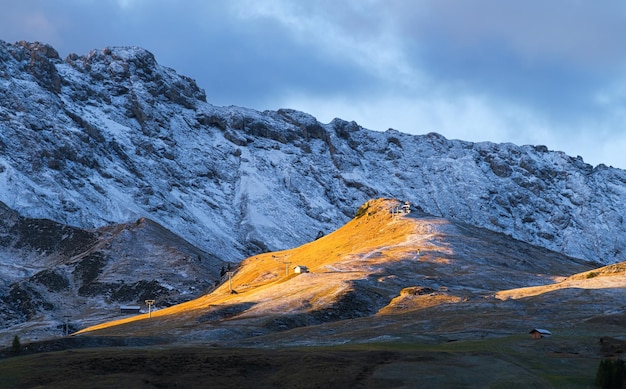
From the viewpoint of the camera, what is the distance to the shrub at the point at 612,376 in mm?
58688

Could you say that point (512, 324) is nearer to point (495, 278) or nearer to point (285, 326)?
point (285, 326)

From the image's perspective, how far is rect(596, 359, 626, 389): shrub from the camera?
58688 millimetres

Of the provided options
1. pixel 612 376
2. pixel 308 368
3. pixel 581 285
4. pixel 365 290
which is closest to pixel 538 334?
pixel 612 376

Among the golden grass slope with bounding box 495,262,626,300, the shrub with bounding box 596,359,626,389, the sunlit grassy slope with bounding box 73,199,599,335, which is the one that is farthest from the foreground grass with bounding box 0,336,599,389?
the golden grass slope with bounding box 495,262,626,300

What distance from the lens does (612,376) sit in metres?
59.3

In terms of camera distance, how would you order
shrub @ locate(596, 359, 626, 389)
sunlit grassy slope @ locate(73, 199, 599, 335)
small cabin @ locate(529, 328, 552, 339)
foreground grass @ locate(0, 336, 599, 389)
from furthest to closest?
sunlit grassy slope @ locate(73, 199, 599, 335) < small cabin @ locate(529, 328, 552, 339) < foreground grass @ locate(0, 336, 599, 389) < shrub @ locate(596, 359, 626, 389)

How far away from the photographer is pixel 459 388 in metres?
59.8

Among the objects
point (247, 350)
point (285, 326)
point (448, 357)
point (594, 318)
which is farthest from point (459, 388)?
point (285, 326)

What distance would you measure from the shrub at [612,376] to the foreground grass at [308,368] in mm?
1185

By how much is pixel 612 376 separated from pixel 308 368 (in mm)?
23697

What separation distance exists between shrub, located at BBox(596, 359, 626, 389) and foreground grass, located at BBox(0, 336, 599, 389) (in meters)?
1.18

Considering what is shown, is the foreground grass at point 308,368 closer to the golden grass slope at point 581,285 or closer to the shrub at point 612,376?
the shrub at point 612,376

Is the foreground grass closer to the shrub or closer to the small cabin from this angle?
the shrub

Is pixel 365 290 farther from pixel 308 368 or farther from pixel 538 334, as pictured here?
pixel 308 368
